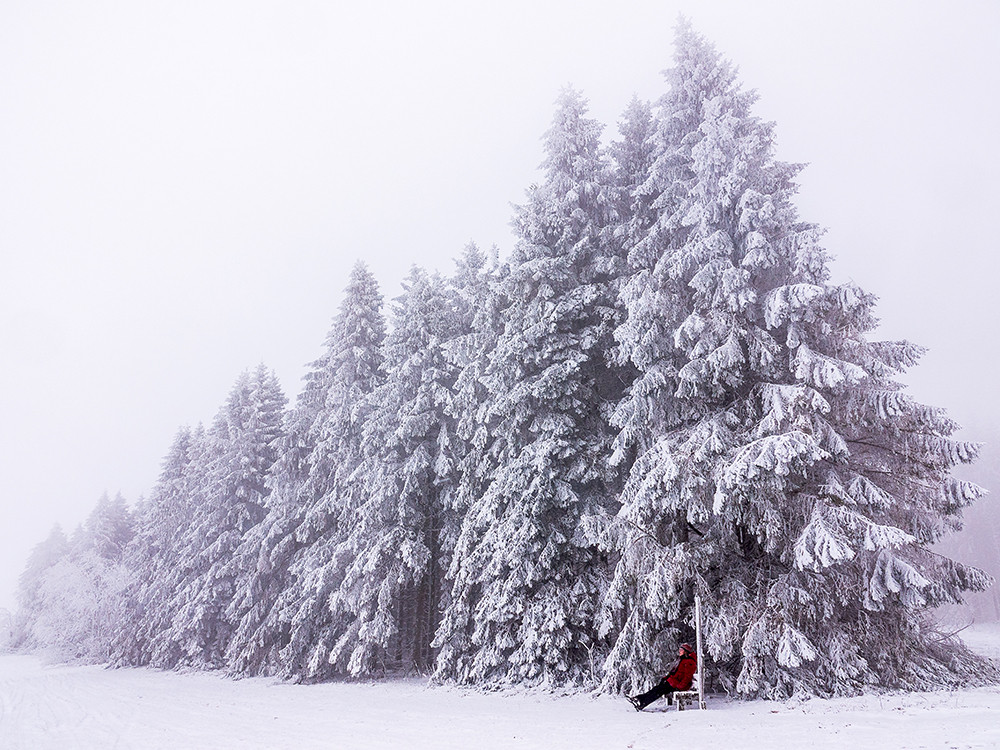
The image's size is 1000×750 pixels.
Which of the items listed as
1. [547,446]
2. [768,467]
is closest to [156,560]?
[547,446]

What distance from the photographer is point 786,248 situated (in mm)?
13383

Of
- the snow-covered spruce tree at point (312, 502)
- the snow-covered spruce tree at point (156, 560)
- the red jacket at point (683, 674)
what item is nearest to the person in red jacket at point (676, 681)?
the red jacket at point (683, 674)

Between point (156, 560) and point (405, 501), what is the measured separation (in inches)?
987

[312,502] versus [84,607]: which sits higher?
[312,502]

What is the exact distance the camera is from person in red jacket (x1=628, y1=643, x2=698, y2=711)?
443 inches

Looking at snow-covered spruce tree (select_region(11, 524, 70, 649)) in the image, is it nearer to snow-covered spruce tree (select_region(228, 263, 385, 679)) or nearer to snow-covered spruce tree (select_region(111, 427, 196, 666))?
snow-covered spruce tree (select_region(111, 427, 196, 666))

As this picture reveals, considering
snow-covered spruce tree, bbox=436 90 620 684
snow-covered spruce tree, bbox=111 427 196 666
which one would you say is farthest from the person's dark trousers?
snow-covered spruce tree, bbox=111 427 196 666

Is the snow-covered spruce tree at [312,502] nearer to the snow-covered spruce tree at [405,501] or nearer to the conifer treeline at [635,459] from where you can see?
the conifer treeline at [635,459]

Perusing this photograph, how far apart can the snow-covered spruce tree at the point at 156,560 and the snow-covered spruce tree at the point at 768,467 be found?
98.1ft

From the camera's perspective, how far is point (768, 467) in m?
11.1

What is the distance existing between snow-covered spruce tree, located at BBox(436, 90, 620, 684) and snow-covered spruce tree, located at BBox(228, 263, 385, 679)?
6828mm

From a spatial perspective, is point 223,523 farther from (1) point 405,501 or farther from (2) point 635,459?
(2) point 635,459

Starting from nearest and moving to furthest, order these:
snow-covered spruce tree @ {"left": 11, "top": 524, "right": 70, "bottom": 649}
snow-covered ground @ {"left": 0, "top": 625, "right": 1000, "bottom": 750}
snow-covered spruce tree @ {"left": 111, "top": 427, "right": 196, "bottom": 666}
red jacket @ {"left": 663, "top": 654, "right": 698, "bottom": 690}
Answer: snow-covered ground @ {"left": 0, "top": 625, "right": 1000, "bottom": 750} < red jacket @ {"left": 663, "top": 654, "right": 698, "bottom": 690} < snow-covered spruce tree @ {"left": 111, "top": 427, "right": 196, "bottom": 666} < snow-covered spruce tree @ {"left": 11, "top": 524, "right": 70, "bottom": 649}

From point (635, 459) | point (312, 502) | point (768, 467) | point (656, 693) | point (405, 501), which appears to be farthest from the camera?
point (312, 502)
